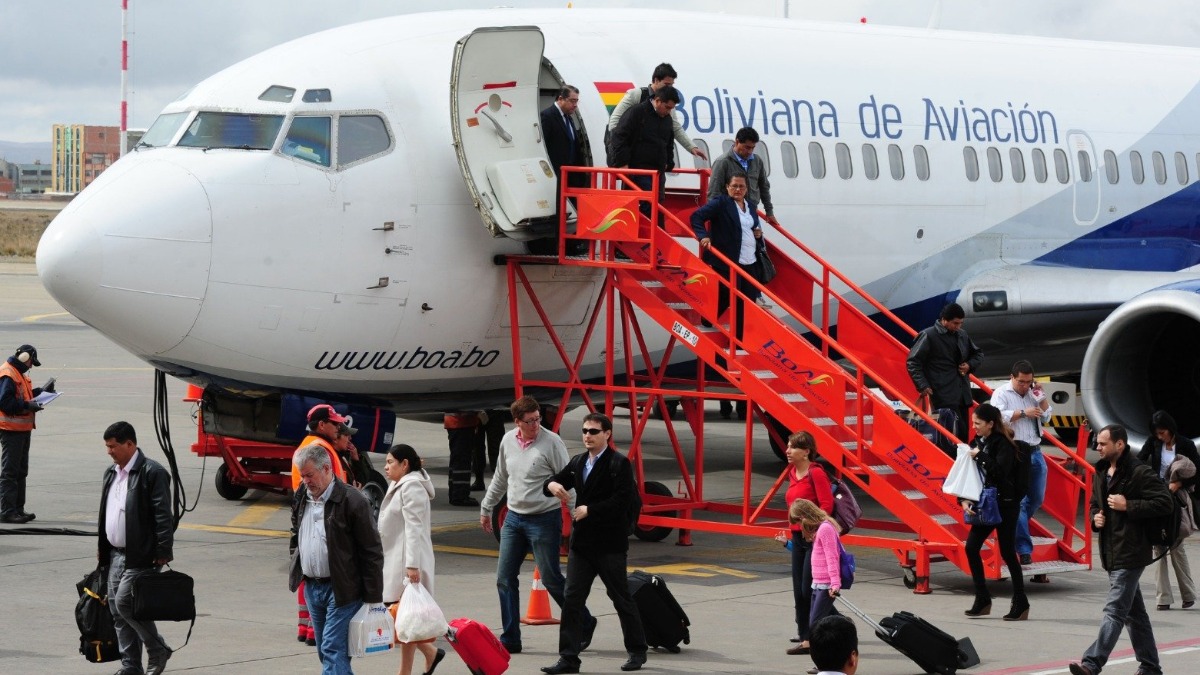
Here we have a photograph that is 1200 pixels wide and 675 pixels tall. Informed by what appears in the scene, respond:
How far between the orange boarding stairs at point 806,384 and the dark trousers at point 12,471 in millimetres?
6215

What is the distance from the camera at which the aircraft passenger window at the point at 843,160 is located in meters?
19.1

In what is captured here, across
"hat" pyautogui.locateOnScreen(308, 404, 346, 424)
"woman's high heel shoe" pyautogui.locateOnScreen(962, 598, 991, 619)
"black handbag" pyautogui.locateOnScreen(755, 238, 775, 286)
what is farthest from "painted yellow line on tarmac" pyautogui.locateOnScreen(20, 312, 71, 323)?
"woman's high heel shoe" pyautogui.locateOnScreen(962, 598, 991, 619)

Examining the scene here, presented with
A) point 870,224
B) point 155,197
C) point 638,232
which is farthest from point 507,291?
point 870,224

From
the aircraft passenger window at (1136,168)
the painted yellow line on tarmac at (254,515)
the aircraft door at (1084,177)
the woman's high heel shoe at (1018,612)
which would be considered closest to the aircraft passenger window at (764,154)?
the aircraft door at (1084,177)

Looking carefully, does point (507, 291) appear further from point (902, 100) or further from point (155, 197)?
point (902, 100)

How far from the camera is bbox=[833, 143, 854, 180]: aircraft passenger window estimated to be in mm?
19062

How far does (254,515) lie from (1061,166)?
10.2 metres

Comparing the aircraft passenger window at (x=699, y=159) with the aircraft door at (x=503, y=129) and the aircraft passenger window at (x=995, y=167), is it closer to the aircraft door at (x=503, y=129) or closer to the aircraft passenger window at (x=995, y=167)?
the aircraft door at (x=503, y=129)

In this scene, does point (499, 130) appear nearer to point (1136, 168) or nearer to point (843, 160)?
point (843, 160)

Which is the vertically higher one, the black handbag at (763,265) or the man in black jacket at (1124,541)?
the black handbag at (763,265)

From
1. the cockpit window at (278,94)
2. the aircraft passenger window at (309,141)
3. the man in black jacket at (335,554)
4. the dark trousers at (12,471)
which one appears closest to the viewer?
the man in black jacket at (335,554)

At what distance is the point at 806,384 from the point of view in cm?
1586

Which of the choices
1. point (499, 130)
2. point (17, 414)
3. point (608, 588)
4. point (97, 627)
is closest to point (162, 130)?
point (499, 130)

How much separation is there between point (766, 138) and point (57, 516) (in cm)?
839
